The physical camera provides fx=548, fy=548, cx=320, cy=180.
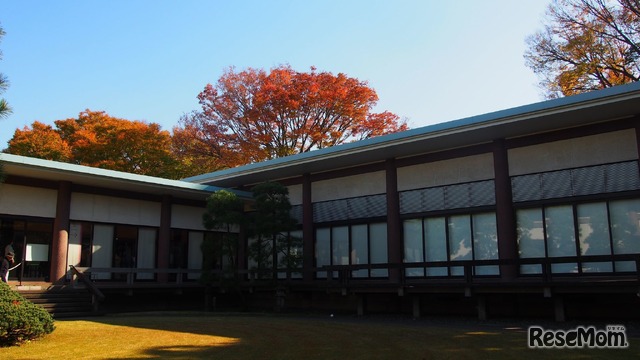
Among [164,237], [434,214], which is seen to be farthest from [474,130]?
[164,237]

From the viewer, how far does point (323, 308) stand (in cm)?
2114

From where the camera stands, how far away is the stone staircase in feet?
57.3

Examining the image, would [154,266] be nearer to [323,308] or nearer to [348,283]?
[323,308]

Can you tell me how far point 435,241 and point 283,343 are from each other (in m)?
10.3

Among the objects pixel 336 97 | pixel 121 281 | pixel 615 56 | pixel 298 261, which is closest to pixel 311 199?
pixel 298 261

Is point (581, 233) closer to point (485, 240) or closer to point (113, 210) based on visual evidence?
point (485, 240)

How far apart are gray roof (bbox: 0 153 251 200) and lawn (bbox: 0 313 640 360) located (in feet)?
21.7

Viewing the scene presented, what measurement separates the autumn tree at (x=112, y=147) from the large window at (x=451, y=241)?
22.5 m

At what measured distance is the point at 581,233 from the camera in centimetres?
1670

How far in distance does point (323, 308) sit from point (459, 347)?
11301 mm

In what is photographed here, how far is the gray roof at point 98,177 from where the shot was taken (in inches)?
723

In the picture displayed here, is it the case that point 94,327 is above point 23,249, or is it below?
below

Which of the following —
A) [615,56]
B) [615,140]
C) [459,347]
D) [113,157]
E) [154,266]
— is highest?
[615,56]

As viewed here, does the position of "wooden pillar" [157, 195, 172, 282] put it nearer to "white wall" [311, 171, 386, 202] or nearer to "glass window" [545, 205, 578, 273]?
"white wall" [311, 171, 386, 202]
